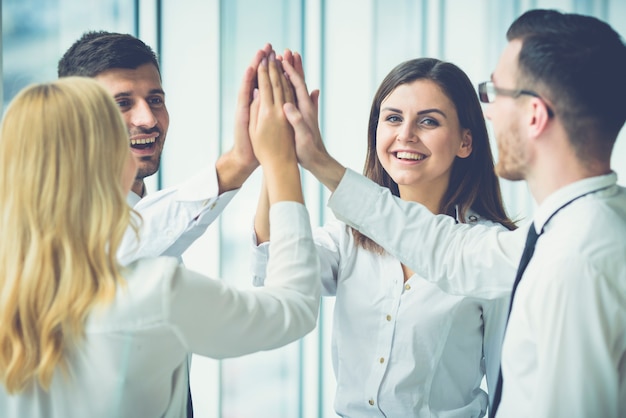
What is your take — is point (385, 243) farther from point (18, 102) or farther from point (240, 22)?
point (240, 22)

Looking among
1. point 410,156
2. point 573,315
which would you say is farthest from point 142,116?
point 573,315

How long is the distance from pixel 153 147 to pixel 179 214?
0.23 meters

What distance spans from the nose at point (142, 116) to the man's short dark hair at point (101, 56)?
0.34 ft

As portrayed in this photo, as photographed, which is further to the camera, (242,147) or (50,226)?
(242,147)

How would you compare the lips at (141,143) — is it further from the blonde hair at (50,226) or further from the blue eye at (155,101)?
the blonde hair at (50,226)

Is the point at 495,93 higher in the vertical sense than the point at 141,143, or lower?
higher

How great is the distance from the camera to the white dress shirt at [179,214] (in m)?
1.76

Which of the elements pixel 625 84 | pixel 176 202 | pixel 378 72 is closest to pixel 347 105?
pixel 378 72

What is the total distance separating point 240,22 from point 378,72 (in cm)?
62

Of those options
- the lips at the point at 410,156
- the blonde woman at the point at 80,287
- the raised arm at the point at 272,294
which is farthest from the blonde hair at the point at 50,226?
the lips at the point at 410,156

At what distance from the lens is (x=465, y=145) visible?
1.90 metres

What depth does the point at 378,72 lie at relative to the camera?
116 inches

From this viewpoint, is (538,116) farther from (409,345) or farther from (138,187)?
(138,187)

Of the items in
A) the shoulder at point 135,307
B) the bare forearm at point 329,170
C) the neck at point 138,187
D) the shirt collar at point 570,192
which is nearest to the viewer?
the shoulder at point 135,307
